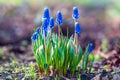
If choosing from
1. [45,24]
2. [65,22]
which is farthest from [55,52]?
[65,22]

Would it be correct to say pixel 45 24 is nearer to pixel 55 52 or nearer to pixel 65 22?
pixel 55 52

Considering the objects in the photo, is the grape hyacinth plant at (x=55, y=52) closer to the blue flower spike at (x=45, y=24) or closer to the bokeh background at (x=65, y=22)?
the blue flower spike at (x=45, y=24)

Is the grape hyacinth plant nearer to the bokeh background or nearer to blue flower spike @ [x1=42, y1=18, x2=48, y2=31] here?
blue flower spike @ [x1=42, y1=18, x2=48, y2=31]

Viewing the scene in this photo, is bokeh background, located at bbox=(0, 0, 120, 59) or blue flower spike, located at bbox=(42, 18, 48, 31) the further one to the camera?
bokeh background, located at bbox=(0, 0, 120, 59)

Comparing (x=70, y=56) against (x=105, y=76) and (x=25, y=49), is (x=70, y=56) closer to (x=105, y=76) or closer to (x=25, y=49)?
(x=105, y=76)

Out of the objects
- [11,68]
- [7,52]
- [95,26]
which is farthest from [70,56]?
[95,26]

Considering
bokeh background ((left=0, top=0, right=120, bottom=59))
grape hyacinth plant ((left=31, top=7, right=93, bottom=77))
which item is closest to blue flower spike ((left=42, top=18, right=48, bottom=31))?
grape hyacinth plant ((left=31, top=7, right=93, bottom=77))

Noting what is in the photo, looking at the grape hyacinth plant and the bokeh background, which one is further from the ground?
the bokeh background

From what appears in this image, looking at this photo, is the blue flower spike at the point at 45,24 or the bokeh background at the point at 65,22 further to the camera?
the bokeh background at the point at 65,22

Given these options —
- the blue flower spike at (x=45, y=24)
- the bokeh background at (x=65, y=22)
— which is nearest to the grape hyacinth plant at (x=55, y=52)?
the blue flower spike at (x=45, y=24)
